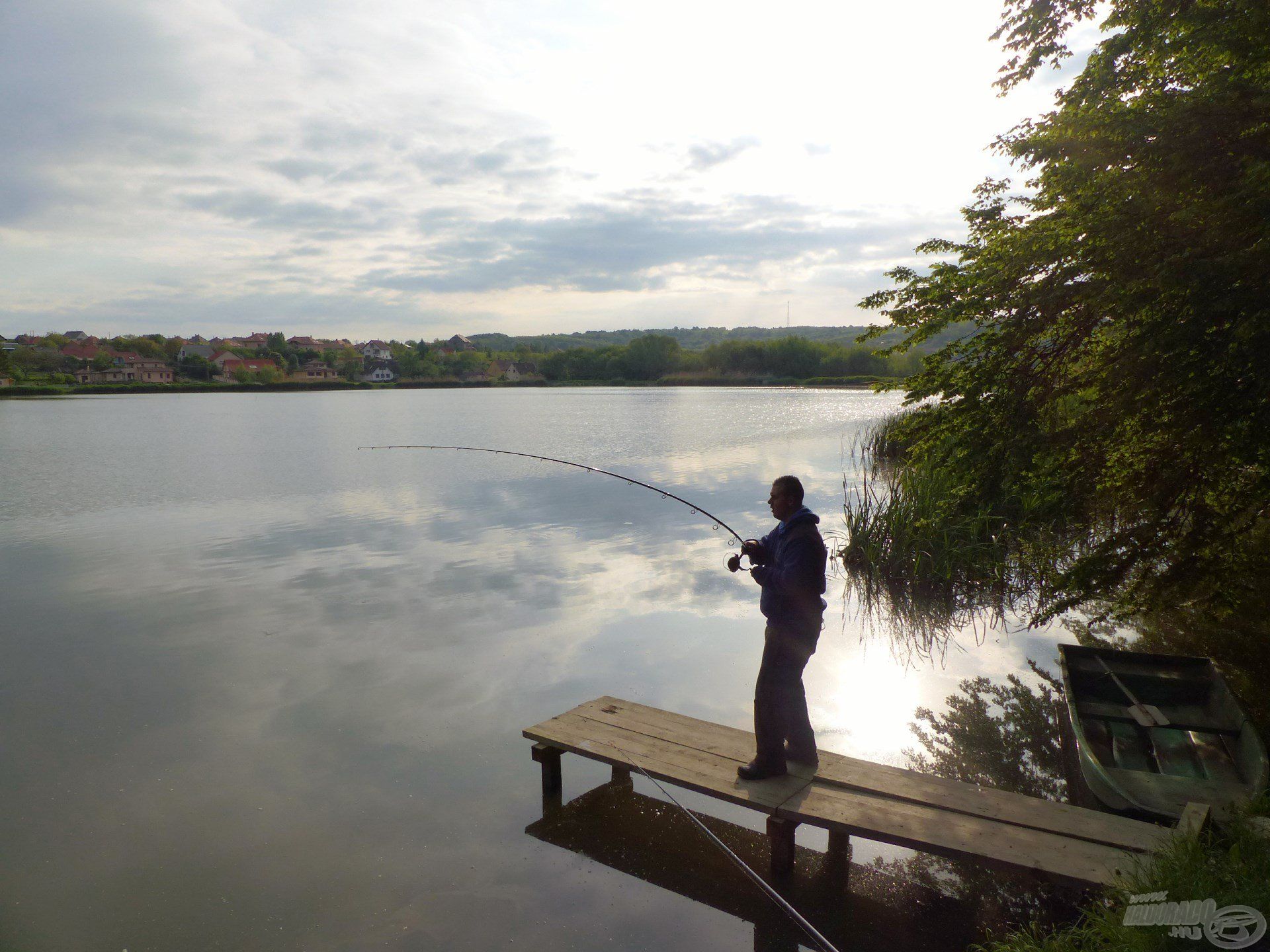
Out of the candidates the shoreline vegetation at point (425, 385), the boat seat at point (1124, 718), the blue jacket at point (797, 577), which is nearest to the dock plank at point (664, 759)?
the blue jacket at point (797, 577)

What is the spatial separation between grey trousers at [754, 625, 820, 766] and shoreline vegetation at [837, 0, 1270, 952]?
136cm

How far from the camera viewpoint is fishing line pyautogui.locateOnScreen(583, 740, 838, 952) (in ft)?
11.6

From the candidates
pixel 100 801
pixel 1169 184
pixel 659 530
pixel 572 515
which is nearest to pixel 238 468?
pixel 572 515

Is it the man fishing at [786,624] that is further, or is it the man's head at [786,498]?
the man's head at [786,498]

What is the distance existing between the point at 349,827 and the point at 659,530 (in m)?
10.0

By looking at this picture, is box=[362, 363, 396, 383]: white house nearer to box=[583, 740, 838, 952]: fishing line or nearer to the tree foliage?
the tree foliage

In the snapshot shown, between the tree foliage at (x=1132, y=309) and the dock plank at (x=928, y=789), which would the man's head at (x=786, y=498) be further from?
the tree foliage at (x=1132, y=309)

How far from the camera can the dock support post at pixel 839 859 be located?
437cm

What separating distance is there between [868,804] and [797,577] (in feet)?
4.00

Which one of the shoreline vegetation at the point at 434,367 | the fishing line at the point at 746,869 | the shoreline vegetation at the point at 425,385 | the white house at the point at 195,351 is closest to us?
the fishing line at the point at 746,869

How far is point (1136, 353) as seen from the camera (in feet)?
18.5

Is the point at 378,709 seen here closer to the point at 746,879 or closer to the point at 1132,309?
the point at 746,879

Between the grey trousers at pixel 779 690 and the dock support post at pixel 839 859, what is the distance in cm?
56

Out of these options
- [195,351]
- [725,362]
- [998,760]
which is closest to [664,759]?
[998,760]
